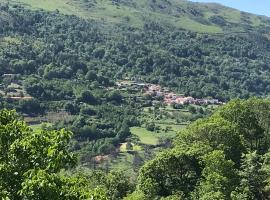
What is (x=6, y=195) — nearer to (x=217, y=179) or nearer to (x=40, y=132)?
(x=40, y=132)

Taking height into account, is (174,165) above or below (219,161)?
below

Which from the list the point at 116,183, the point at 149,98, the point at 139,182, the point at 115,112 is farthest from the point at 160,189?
the point at 149,98

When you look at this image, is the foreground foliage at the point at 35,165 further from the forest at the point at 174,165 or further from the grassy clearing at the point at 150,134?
the grassy clearing at the point at 150,134

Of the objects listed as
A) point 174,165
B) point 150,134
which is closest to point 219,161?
point 174,165

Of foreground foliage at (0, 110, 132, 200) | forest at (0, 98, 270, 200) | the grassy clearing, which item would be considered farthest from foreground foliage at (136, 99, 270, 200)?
the grassy clearing

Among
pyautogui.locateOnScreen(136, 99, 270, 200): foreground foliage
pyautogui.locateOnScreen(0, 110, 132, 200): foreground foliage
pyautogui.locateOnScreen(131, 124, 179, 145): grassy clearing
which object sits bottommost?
pyautogui.locateOnScreen(131, 124, 179, 145): grassy clearing

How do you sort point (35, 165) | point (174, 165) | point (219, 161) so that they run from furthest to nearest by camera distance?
point (174, 165) → point (219, 161) → point (35, 165)

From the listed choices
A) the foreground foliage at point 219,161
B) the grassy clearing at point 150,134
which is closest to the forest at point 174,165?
the foreground foliage at point 219,161

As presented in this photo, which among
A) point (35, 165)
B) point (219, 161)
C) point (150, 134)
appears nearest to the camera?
point (35, 165)

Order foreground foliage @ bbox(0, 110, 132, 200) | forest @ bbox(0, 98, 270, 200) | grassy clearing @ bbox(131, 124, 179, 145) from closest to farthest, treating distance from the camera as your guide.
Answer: foreground foliage @ bbox(0, 110, 132, 200) < forest @ bbox(0, 98, 270, 200) < grassy clearing @ bbox(131, 124, 179, 145)

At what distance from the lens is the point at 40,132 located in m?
17.2

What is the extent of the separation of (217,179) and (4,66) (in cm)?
17124

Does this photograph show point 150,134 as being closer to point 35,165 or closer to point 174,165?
point 174,165

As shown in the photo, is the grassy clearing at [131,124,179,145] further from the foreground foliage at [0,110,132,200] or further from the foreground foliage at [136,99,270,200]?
the foreground foliage at [0,110,132,200]
